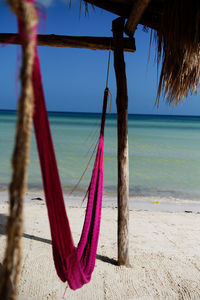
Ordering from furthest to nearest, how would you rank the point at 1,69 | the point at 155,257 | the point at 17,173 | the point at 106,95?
the point at 1,69 → the point at 155,257 → the point at 106,95 → the point at 17,173

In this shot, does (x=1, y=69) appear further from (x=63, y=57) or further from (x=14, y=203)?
(x=14, y=203)

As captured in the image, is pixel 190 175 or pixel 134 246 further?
pixel 190 175

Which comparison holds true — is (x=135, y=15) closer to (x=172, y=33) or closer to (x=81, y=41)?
(x=172, y=33)

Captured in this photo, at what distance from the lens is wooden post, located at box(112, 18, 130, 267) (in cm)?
193

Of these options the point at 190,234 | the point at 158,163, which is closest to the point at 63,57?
the point at 158,163

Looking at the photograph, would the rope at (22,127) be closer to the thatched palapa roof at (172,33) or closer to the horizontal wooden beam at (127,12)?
the thatched palapa roof at (172,33)

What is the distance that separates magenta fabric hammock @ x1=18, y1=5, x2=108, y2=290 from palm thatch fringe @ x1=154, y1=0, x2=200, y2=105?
1.33 feet

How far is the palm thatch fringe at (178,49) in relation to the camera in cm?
160

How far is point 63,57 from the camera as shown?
44031 mm

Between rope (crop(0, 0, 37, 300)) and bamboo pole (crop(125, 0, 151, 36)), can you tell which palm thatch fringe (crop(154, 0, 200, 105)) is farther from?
rope (crop(0, 0, 37, 300))

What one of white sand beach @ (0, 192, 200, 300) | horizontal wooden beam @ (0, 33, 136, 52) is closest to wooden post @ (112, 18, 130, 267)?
horizontal wooden beam @ (0, 33, 136, 52)

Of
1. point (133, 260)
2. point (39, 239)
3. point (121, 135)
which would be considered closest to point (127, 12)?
point (121, 135)

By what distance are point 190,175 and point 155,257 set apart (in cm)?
396

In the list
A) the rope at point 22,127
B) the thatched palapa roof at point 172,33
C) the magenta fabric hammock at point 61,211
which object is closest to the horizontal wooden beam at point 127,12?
the thatched palapa roof at point 172,33
